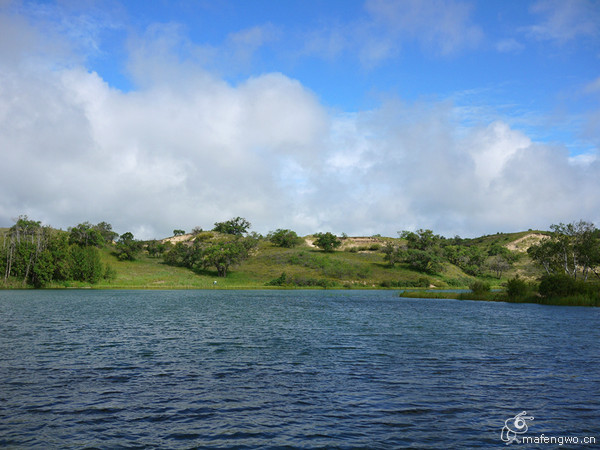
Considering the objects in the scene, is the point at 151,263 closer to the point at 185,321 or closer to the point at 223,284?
the point at 223,284

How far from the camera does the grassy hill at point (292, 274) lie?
133 meters

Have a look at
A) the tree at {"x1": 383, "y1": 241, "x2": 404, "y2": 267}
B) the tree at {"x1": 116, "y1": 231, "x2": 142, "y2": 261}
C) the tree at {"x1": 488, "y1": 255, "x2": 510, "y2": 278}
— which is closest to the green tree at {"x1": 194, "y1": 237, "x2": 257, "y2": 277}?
the tree at {"x1": 116, "y1": 231, "x2": 142, "y2": 261}

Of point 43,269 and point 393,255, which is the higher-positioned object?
point 393,255

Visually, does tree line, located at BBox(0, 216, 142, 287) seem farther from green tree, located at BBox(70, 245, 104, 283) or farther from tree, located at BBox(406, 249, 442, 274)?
tree, located at BBox(406, 249, 442, 274)

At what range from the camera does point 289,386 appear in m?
19.9

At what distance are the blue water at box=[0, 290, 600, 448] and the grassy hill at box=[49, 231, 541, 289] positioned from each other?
97.3 m

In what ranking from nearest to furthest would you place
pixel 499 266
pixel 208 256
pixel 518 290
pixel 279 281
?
pixel 518 290 < pixel 279 281 < pixel 208 256 < pixel 499 266

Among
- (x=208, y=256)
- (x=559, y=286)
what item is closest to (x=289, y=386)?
(x=559, y=286)

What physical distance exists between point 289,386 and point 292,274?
417 feet

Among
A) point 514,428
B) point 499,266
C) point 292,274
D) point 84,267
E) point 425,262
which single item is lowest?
point 514,428

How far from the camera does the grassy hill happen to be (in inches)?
5251

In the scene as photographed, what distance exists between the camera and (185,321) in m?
46.0

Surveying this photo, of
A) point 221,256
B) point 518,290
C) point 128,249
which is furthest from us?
point 128,249

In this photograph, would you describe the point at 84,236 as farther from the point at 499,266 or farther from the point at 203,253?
the point at 499,266
